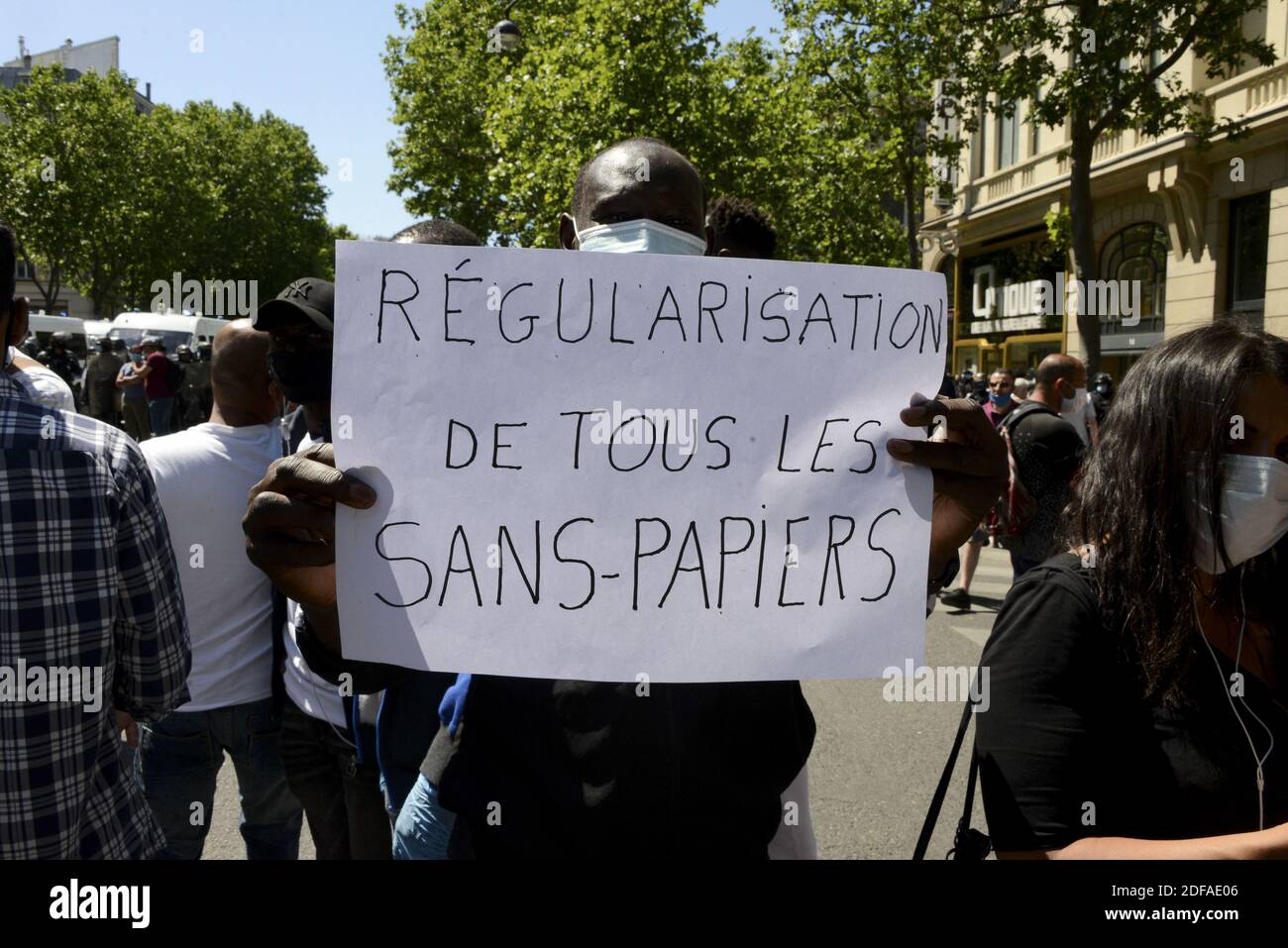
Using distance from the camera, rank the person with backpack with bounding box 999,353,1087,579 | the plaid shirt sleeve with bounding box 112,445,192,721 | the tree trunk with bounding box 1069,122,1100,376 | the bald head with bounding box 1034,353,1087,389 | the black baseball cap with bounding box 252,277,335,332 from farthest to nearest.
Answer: the tree trunk with bounding box 1069,122,1100,376 < the bald head with bounding box 1034,353,1087,389 < the person with backpack with bounding box 999,353,1087,579 < the black baseball cap with bounding box 252,277,335,332 < the plaid shirt sleeve with bounding box 112,445,192,721

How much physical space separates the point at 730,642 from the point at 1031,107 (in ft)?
39.4

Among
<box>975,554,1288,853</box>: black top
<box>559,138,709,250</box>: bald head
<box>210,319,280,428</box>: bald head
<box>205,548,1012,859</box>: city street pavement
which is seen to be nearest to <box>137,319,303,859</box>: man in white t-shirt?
<box>210,319,280,428</box>: bald head

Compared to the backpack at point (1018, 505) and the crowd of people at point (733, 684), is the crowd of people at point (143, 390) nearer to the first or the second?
the backpack at point (1018, 505)

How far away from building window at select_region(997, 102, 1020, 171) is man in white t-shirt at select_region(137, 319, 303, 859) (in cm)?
2464

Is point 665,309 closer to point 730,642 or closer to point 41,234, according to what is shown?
point 730,642

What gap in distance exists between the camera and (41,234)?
3186cm

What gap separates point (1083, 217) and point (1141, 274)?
9747mm

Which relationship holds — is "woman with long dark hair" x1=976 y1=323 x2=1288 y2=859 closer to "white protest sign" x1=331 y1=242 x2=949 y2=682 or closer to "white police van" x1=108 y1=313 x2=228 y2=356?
"white protest sign" x1=331 y1=242 x2=949 y2=682

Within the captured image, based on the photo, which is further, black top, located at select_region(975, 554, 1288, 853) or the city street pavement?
the city street pavement

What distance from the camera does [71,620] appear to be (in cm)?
168

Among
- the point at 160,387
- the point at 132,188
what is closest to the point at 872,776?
the point at 160,387

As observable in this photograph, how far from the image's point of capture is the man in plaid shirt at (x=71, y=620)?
1.61m

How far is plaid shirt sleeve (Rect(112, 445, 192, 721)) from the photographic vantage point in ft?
5.81

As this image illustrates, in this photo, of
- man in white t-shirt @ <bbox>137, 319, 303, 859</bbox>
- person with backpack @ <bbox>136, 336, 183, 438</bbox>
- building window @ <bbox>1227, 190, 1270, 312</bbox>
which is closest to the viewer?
man in white t-shirt @ <bbox>137, 319, 303, 859</bbox>
